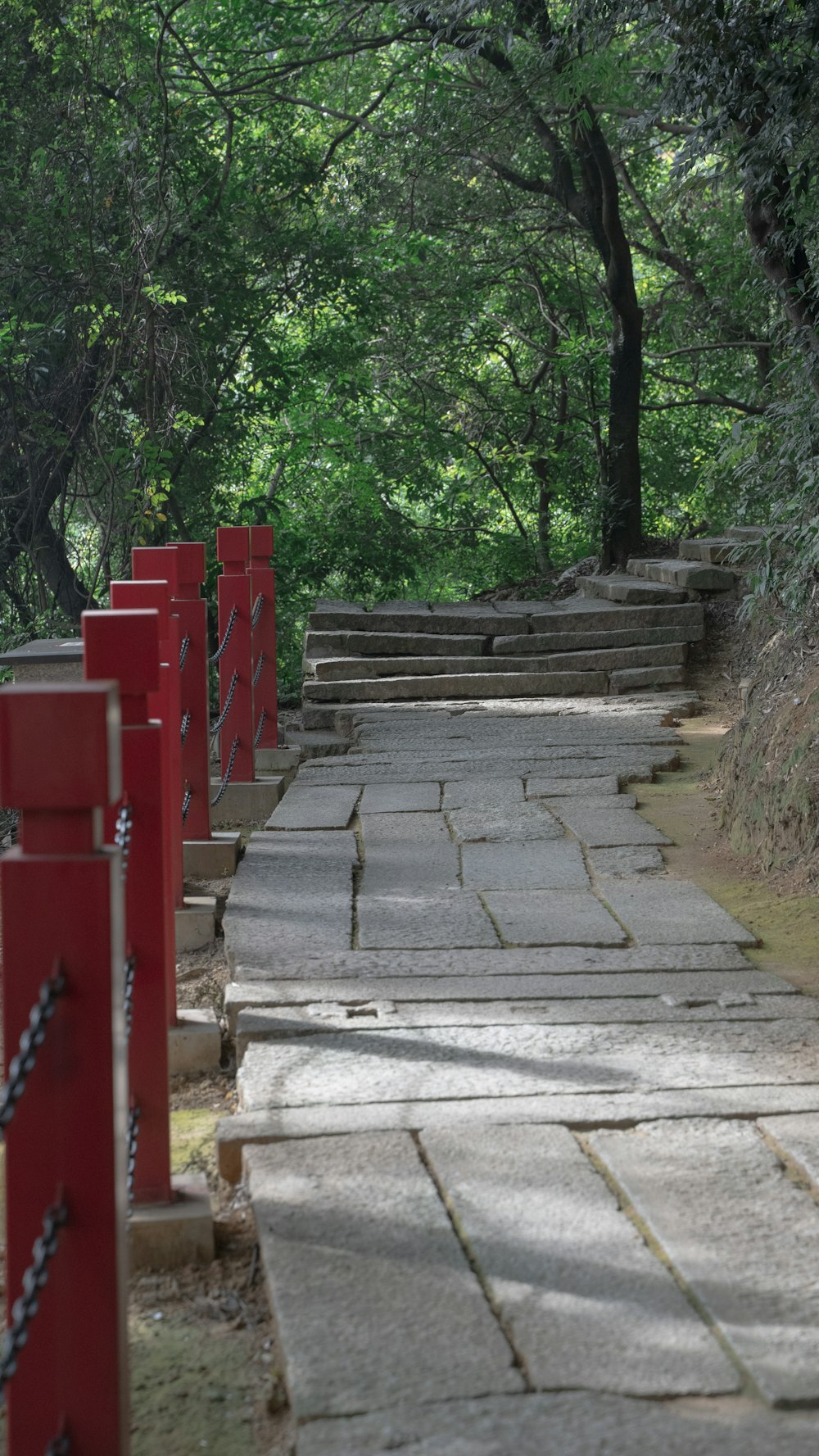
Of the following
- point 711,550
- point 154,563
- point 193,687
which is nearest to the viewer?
point 154,563

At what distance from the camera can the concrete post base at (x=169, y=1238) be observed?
2.10 metres

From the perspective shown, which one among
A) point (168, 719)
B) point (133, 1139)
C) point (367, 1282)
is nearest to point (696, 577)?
point (168, 719)

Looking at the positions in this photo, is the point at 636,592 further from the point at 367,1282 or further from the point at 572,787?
the point at 367,1282

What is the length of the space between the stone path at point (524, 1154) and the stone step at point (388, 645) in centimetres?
374

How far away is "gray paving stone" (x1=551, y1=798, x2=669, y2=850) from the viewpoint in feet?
15.3

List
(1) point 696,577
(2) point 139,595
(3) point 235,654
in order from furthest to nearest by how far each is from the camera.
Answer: (1) point 696,577 → (3) point 235,654 → (2) point 139,595

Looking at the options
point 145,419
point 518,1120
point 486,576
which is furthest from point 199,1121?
point 486,576

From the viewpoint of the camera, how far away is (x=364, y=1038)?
2.85 meters

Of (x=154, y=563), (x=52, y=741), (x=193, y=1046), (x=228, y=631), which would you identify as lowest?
(x=193, y=1046)

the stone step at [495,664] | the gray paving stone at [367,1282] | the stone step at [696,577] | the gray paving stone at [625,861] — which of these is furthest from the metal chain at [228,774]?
the stone step at [696,577]

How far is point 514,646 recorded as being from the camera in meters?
8.15

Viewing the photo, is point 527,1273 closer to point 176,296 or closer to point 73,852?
point 73,852

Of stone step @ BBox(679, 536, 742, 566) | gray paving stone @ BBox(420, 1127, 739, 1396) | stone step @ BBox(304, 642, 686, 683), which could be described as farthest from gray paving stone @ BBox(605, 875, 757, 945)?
stone step @ BBox(679, 536, 742, 566)

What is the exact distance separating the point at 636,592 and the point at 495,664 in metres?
1.14
